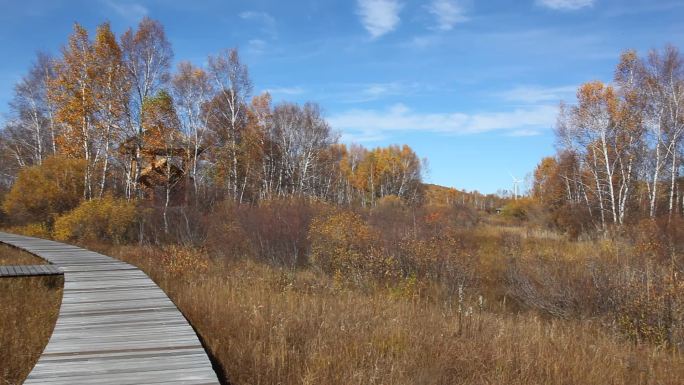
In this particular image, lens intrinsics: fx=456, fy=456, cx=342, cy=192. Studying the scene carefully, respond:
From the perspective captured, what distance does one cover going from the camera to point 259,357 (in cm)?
407

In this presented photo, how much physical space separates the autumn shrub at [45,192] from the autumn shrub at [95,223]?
1.72m

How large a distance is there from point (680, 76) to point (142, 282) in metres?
25.6

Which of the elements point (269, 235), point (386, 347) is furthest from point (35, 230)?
point (386, 347)

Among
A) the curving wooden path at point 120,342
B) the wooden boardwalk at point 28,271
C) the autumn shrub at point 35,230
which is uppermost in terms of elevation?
the autumn shrub at point 35,230

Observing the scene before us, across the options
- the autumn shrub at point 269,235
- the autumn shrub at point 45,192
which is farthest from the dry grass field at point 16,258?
the autumn shrub at point 45,192

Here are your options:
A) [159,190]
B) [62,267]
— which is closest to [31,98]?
[159,190]

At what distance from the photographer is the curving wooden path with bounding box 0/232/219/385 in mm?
3123

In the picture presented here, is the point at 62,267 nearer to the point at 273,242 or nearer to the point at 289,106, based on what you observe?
the point at 273,242

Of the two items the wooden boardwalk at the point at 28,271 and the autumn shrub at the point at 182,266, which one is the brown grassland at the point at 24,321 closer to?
the wooden boardwalk at the point at 28,271

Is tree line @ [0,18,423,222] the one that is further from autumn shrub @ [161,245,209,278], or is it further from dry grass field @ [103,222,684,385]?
dry grass field @ [103,222,684,385]

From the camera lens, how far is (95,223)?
16625 millimetres

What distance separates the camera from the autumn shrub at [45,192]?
1814cm

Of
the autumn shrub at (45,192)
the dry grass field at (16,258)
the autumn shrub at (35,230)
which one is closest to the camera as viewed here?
the dry grass field at (16,258)

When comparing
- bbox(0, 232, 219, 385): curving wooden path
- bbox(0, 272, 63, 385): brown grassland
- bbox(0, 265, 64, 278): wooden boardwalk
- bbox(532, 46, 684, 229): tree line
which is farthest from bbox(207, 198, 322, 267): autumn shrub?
bbox(532, 46, 684, 229): tree line
